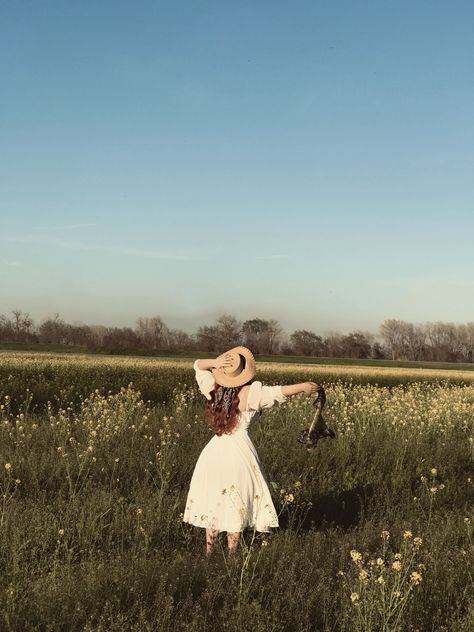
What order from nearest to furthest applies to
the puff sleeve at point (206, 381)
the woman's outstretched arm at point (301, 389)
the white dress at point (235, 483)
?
the woman's outstretched arm at point (301, 389)
the white dress at point (235, 483)
the puff sleeve at point (206, 381)

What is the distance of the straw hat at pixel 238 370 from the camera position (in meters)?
5.19

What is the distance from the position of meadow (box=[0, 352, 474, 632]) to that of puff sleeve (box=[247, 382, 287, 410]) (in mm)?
Result: 778

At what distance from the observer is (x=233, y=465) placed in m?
5.08

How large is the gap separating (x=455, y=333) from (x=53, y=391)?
342 feet

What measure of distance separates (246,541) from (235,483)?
2.79 ft

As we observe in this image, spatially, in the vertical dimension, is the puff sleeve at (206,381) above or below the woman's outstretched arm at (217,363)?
below

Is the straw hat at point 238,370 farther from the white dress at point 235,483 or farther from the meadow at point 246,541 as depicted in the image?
the meadow at point 246,541

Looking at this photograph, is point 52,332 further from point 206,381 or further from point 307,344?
point 206,381

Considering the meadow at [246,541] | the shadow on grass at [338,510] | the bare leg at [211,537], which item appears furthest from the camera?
the shadow on grass at [338,510]

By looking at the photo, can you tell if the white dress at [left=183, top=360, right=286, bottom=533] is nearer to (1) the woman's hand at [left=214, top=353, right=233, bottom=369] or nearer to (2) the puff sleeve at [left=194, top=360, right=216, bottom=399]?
(1) the woman's hand at [left=214, top=353, right=233, bottom=369]

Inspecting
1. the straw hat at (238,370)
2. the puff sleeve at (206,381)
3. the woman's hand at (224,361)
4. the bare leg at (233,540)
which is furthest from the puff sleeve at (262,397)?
the bare leg at (233,540)

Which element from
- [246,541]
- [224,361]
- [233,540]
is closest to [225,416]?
[224,361]

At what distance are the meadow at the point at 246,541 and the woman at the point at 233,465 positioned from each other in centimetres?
26

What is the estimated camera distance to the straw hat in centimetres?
519
